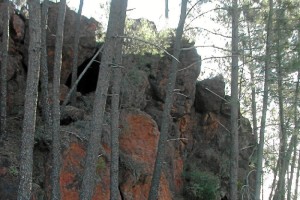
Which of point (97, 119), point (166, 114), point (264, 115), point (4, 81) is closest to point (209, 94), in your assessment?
point (264, 115)

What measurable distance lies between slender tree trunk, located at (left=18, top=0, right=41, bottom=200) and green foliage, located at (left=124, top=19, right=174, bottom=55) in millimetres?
4603

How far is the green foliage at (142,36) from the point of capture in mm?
13641

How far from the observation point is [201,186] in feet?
55.8

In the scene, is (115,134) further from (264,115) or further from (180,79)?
(180,79)

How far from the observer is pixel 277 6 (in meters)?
14.0

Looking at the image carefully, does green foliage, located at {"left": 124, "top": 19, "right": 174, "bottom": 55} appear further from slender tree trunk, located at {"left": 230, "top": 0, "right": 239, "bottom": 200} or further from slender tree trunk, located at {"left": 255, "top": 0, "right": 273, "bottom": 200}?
slender tree trunk, located at {"left": 255, "top": 0, "right": 273, "bottom": 200}

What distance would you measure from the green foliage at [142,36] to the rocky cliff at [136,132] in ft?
2.31

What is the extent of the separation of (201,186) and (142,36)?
6700mm

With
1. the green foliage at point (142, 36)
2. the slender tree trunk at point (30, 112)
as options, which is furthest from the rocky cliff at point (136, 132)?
the slender tree trunk at point (30, 112)

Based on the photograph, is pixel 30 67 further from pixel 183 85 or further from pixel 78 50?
pixel 183 85

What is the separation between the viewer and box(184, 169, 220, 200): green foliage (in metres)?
16.7

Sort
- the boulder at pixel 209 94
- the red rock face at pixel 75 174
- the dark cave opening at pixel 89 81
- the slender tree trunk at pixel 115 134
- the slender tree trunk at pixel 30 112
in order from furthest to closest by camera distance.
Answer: the boulder at pixel 209 94
the dark cave opening at pixel 89 81
the red rock face at pixel 75 174
the slender tree trunk at pixel 115 134
the slender tree trunk at pixel 30 112

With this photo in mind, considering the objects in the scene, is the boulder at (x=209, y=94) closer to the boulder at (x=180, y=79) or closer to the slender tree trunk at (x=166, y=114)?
the boulder at (x=180, y=79)

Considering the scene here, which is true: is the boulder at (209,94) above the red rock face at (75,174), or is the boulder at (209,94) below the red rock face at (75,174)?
above
